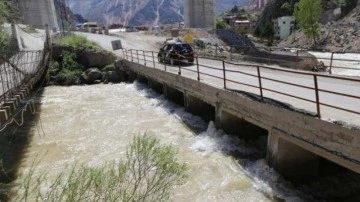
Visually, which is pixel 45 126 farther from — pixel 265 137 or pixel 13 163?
pixel 265 137

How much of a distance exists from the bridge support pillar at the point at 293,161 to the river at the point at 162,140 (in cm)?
31

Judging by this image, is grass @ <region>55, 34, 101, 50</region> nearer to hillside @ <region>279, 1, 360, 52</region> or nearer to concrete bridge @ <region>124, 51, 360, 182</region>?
concrete bridge @ <region>124, 51, 360, 182</region>

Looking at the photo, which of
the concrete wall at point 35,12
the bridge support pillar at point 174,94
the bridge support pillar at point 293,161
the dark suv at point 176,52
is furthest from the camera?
the concrete wall at point 35,12

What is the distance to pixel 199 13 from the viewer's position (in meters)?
78.6

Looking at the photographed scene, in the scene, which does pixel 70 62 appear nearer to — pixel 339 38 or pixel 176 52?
pixel 176 52

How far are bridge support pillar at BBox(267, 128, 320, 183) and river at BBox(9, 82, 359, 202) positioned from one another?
12.4 inches

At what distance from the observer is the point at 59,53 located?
109ft

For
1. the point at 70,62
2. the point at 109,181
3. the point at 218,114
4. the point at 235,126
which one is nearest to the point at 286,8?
the point at 70,62

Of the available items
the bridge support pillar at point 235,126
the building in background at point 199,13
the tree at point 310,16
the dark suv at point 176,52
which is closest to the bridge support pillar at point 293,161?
the bridge support pillar at point 235,126

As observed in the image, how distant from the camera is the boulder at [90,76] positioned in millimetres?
30016

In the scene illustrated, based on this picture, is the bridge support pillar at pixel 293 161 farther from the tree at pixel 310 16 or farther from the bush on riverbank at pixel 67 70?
the tree at pixel 310 16

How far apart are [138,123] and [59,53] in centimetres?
2064

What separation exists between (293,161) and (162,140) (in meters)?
5.54

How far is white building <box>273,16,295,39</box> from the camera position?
3211 inches
